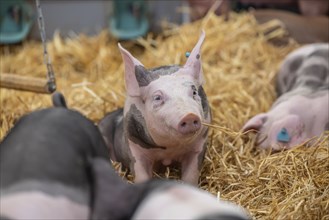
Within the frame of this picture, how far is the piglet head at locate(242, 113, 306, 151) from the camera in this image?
2.21 m

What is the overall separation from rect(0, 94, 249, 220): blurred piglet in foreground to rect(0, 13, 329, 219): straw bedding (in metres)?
0.50

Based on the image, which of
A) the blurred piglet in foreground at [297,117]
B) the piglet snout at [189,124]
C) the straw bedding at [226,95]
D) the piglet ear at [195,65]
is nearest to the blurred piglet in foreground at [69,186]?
the piglet snout at [189,124]

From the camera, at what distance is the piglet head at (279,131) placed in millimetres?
2215

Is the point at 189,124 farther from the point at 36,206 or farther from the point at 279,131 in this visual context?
the point at 279,131

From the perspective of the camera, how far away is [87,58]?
12.3 ft

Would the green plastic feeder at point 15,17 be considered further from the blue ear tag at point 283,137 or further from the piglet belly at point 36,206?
the piglet belly at point 36,206

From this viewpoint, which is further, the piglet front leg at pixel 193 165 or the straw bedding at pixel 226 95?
the piglet front leg at pixel 193 165

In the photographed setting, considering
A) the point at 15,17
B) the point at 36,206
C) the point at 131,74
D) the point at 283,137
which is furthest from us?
the point at 15,17

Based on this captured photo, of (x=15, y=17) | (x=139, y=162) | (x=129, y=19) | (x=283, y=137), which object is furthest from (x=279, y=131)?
(x=15, y=17)

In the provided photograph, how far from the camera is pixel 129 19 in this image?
4.19 metres

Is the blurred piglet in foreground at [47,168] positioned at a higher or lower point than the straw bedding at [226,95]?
higher

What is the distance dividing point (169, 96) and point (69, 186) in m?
0.58

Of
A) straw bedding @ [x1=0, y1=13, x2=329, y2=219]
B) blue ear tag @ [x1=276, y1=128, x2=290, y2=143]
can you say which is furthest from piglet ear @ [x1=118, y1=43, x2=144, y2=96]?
blue ear tag @ [x1=276, y1=128, x2=290, y2=143]

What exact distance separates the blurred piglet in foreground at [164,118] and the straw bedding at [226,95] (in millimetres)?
86
